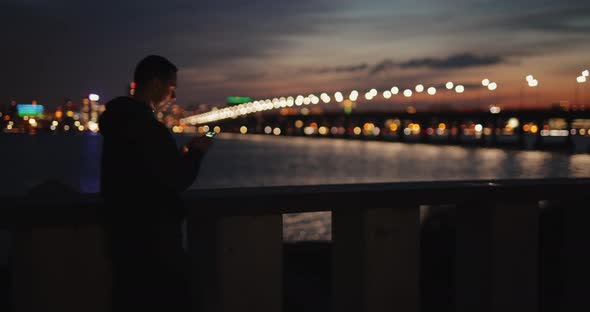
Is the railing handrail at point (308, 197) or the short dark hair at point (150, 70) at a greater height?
the short dark hair at point (150, 70)

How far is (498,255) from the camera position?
3.09 meters

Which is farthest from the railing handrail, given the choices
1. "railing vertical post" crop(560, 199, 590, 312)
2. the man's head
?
the man's head

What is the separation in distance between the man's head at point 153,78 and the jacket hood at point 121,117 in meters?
0.16

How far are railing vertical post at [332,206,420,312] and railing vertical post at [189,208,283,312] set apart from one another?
37cm

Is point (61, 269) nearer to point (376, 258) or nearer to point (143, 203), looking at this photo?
point (143, 203)

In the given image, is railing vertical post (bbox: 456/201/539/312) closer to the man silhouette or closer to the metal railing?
the metal railing

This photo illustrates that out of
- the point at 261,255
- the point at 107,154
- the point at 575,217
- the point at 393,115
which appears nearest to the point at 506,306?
the point at 575,217

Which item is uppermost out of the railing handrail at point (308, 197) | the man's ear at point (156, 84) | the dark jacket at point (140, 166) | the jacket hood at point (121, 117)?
the man's ear at point (156, 84)

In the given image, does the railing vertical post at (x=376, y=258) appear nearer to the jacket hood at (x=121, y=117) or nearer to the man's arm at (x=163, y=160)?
the man's arm at (x=163, y=160)

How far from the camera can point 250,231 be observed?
2.68m

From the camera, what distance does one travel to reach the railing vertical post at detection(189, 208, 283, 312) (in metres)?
2.65

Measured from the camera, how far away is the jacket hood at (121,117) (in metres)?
2.31

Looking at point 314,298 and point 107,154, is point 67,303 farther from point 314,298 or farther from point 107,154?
point 314,298

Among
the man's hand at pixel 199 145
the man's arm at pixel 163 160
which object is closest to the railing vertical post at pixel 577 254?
A: the man's hand at pixel 199 145
